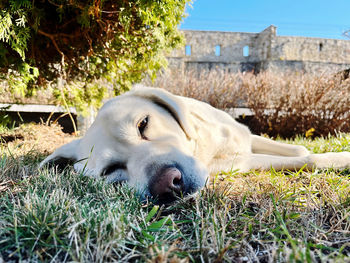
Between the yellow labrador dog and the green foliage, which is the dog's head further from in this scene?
the green foliage

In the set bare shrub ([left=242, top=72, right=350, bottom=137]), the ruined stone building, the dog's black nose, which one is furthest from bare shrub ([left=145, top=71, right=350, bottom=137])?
the ruined stone building

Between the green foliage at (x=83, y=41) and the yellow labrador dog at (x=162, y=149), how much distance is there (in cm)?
143

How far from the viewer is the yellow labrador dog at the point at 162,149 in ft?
5.70

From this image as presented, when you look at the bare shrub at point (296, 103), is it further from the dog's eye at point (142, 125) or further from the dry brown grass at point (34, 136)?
the dog's eye at point (142, 125)

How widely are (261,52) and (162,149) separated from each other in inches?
1254

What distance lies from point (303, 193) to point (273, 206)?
517 mm

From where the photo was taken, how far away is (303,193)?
1.79 m

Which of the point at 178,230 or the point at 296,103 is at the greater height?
the point at 296,103

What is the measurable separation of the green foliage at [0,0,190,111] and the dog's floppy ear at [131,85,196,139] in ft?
4.03

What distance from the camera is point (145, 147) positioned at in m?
1.93

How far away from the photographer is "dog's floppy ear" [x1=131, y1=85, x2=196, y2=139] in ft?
7.50

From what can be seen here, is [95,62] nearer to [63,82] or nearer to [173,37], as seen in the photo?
[63,82]

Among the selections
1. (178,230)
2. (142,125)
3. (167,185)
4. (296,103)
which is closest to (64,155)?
(142,125)

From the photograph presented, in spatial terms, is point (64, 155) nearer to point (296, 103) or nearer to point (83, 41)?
point (83, 41)
